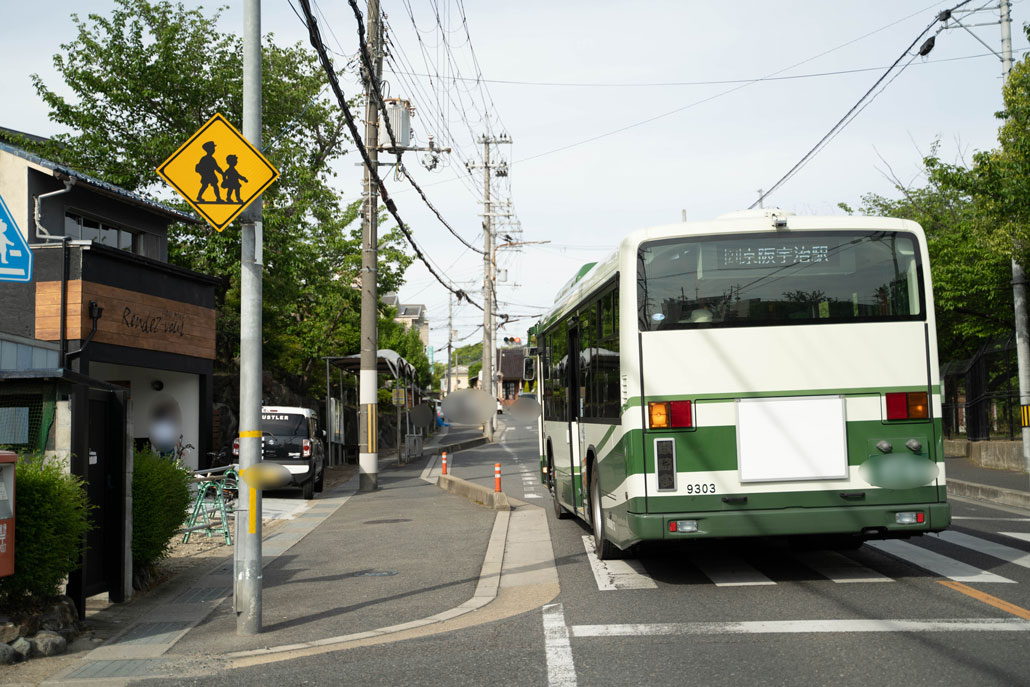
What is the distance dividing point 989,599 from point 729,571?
2.57 meters

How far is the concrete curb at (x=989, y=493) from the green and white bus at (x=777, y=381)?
8.68 m

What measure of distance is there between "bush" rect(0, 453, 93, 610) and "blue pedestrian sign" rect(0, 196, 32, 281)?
1535mm

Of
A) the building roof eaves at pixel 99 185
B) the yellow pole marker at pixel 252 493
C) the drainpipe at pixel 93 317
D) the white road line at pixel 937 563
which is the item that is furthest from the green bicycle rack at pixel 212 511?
the white road line at pixel 937 563

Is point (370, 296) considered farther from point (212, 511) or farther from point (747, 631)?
point (747, 631)

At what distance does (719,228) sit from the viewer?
900 cm

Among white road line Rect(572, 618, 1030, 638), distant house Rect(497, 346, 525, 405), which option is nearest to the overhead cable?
white road line Rect(572, 618, 1030, 638)

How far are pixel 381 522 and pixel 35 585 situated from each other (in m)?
9.08

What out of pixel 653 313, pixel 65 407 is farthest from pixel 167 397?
pixel 653 313

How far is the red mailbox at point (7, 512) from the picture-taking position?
22.8ft

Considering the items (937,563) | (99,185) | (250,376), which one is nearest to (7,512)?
(250,376)

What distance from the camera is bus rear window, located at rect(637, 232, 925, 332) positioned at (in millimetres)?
8883

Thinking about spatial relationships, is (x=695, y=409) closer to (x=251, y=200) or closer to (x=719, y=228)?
(x=719, y=228)

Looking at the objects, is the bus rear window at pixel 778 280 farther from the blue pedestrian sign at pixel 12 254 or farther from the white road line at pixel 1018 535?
the blue pedestrian sign at pixel 12 254

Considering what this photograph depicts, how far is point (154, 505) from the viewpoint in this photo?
32.8 ft
